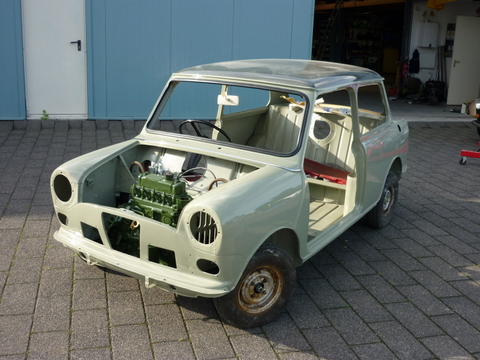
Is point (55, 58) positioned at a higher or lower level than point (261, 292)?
higher

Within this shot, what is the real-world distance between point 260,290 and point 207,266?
44 cm

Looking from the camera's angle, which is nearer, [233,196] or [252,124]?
[233,196]

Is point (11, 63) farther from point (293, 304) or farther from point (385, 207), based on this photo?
point (293, 304)

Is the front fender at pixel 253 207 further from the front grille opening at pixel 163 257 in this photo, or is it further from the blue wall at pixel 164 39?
the blue wall at pixel 164 39

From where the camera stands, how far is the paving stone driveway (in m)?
3.38

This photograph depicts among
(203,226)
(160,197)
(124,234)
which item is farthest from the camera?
(124,234)

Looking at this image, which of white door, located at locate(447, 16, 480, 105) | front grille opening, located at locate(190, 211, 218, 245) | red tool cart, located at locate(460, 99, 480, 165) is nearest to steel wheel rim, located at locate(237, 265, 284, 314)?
front grille opening, located at locate(190, 211, 218, 245)

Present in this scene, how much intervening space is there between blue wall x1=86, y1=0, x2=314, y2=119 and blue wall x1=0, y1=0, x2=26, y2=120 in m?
Result: 1.17

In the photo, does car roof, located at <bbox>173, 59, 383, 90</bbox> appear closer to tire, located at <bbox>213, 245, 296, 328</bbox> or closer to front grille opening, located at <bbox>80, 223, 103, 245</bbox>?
tire, located at <bbox>213, 245, 296, 328</bbox>

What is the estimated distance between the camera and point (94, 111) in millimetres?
9922

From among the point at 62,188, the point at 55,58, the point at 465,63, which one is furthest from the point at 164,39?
the point at 465,63

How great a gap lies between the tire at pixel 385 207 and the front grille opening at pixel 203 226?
2537 mm

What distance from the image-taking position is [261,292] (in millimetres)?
3656

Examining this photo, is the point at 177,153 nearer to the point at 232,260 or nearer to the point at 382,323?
the point at 232,260
